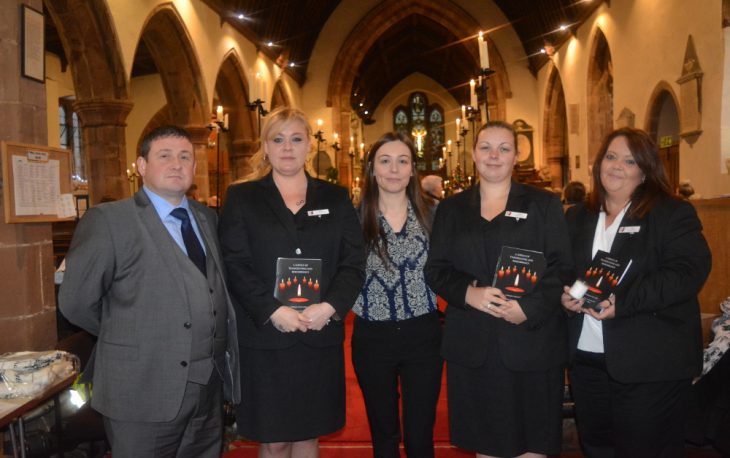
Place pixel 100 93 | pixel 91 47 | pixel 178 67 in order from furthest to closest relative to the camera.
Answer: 1. pixel 178 67
2. pixel 100 93
3. pixel 91 47

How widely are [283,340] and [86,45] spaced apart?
6.90 metres

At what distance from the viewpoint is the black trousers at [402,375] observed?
2.31 meters

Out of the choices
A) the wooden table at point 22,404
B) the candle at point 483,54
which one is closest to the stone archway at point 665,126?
the candle at point 483,54

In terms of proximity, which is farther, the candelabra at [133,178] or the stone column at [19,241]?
the candelabra at [133,178]

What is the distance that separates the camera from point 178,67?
10.2 metres

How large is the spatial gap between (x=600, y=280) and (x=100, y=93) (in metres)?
7.41

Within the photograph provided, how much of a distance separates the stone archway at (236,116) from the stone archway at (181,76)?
2244mm

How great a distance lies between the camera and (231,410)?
10.6ft

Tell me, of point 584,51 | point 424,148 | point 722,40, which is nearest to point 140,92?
point 584,51

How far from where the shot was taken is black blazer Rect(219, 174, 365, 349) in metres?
2.15

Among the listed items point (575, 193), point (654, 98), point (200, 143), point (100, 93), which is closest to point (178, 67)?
point (200, 143)

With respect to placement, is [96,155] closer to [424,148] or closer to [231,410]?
[231,410]

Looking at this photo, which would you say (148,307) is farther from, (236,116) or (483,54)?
(236,116)

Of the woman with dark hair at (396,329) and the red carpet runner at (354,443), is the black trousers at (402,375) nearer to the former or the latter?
the woman with dark hair at (396,329)
